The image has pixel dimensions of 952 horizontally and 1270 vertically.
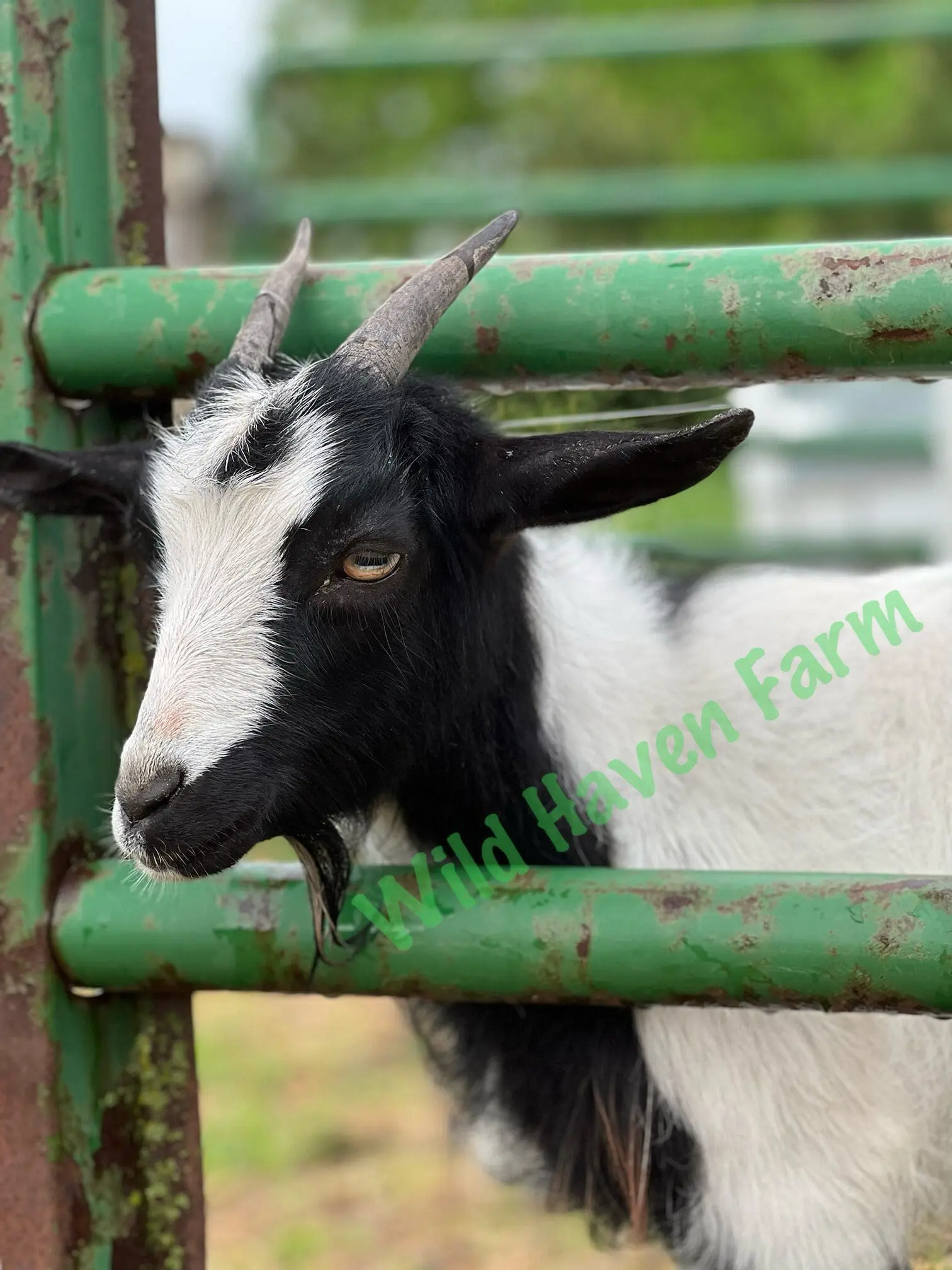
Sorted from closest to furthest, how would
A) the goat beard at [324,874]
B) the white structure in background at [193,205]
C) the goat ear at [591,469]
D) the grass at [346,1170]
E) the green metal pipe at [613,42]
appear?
the goat ear at [591,469] < the goat beard at [324,874] < the grass at [346,1170] < the green metal pipe at [613,42] < the white structure in background at [193,205]

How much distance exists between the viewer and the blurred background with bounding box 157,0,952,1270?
3889 mm

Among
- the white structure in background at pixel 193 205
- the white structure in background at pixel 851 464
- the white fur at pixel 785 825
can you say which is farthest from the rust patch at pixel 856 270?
the white structure in background at pixel 193 205

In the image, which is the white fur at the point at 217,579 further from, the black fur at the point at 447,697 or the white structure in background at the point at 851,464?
the white structure in background at the point at 851,464

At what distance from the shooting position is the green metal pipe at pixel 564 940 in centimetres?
193

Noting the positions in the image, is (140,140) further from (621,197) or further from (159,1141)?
(621,197)

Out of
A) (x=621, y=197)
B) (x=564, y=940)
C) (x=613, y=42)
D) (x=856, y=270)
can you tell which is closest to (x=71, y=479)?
(x=564, y=940)

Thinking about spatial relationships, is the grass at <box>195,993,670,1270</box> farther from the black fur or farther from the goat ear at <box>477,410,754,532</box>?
the goat ear at <box>477,410,754,532</box>

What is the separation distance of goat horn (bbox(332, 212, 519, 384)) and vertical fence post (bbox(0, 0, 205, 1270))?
1.64ft

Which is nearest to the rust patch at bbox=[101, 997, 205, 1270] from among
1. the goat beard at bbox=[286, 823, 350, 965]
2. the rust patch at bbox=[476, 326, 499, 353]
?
the goat beard at bbox=[286, 823, 350, 965]

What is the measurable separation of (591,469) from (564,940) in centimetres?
61

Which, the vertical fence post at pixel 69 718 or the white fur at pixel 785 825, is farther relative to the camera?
the white fur at pixel 785 825

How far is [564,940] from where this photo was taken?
6.64 feet

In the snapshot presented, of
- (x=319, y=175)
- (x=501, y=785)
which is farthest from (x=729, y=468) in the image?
(x=501, y=785)

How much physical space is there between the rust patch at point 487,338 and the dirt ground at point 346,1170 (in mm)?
1581
